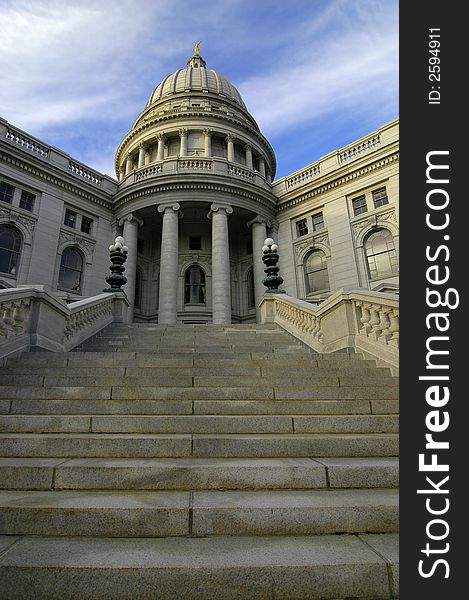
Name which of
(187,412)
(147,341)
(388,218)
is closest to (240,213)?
(388,218)

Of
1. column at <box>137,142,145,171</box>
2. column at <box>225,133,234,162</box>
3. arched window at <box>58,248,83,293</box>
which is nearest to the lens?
arched window at <box>58,248,83,293</box>

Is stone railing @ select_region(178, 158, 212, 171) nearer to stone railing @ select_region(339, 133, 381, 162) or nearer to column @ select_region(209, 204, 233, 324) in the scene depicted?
column @ select_region(209, 204, 233, 324)

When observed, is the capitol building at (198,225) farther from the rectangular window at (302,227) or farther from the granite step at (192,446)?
the granite step at (192,446)

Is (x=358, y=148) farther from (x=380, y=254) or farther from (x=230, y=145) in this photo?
(x=230, y=145)

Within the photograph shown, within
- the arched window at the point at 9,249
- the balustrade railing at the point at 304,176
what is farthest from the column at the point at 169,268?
the balustrade railing at the point at 304,176

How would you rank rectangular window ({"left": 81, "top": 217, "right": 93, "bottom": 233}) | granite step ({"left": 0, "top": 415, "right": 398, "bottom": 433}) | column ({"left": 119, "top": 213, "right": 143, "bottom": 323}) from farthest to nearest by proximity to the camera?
rectangular window ({"left": 81, "top": 217, "right": 93, "bottom": 233}) < column ({"left": 119, "top": 213, "right": 143, "bottom": 323}) < granite step ({"left": 0, "top": 415, "right": 398, "bottom": 433})

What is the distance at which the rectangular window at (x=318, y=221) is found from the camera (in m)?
23.4

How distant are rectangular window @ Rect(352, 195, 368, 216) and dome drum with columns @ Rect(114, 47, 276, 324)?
6.12 metres

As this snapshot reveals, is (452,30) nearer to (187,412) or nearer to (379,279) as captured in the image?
(187,412)

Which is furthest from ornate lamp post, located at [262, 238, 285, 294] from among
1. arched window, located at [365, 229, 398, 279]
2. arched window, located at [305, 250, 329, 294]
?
arched window, located at [305, 250, 329, 294]

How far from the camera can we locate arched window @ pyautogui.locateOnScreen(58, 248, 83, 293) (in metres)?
20.8

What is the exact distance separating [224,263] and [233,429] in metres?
17.4

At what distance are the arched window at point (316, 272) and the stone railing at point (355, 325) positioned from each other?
1247 centimetres

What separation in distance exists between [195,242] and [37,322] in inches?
820
